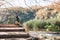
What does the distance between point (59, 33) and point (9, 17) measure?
0.91 meters

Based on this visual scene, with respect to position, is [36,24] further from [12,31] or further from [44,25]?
[12,31]

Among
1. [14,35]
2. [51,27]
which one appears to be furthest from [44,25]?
[14,35]

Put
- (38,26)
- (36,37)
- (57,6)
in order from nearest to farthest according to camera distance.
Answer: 1. (36,37)
2. (38,26)
3. (57,6)

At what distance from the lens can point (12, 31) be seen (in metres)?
2.95

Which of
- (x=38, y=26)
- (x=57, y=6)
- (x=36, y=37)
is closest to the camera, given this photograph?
(x=36, y=37)

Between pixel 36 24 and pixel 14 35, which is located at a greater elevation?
pixel 36 24

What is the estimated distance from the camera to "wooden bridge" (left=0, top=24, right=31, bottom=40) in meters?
2.75

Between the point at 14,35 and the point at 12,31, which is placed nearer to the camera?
the point at 14,35

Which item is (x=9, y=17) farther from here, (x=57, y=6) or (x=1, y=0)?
(x=57, y=6)

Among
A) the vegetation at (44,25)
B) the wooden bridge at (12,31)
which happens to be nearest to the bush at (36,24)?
the vegetation at (44,25)

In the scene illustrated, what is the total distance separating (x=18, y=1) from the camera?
3.18m

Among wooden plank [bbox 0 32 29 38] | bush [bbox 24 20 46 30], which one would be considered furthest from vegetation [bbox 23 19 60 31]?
wooden plank [bbox 0 32 29 38]

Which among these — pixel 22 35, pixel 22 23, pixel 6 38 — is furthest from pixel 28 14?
pixel 6 38

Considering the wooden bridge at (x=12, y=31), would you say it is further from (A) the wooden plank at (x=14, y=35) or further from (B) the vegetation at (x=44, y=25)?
(B) the vegetation at (x=44, y=25)
